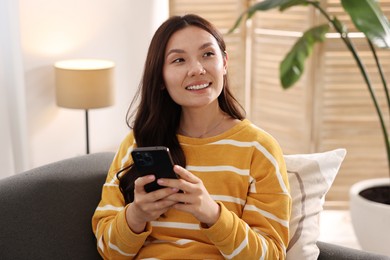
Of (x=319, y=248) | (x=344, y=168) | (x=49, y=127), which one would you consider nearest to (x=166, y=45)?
(x=319, y=248)

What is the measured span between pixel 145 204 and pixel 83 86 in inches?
59.8

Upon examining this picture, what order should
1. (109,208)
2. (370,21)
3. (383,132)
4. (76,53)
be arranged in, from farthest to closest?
(76,53) < (383,132) < (370,21) < (109,208)

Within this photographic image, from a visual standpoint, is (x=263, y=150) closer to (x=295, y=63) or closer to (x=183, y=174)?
(x=183, y=174)

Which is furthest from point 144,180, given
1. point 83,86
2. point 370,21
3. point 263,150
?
point 83,86

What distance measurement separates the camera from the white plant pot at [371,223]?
2.82 meters

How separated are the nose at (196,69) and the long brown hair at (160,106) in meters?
0.09

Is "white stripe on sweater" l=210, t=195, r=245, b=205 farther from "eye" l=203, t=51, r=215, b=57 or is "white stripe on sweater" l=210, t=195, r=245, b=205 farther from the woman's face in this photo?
"eye" l=203, t=51, r=215, b=57

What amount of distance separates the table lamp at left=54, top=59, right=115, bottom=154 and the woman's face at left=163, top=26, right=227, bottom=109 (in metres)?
1.31

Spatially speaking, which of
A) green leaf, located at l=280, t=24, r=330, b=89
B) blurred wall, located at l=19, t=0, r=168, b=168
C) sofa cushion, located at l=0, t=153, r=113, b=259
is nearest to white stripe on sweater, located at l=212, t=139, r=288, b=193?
sofa cushion, located at l=0, t=153, r=113, b=259

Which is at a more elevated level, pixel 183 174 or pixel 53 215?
pixel 183 174

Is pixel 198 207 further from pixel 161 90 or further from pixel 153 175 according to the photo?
pixel 161 90

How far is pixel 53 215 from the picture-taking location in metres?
1.72

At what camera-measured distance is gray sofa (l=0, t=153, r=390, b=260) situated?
5.38 feet

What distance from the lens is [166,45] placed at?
5.38 feet
